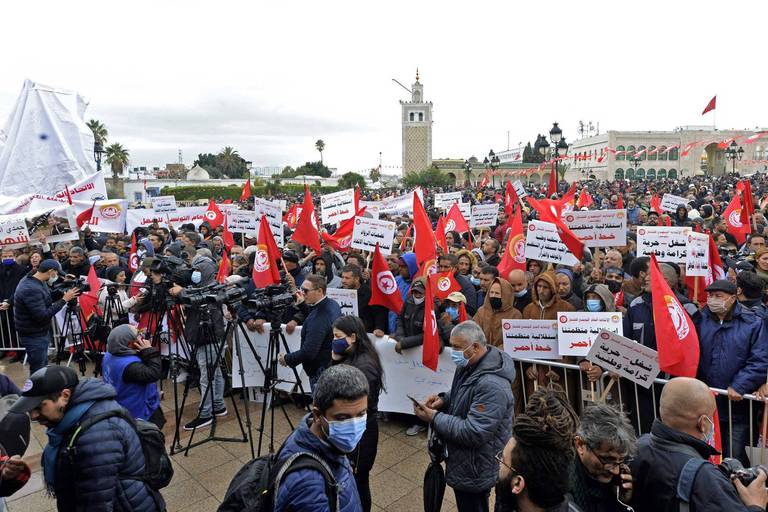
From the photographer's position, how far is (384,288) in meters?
5.68

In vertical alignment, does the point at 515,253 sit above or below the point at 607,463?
above

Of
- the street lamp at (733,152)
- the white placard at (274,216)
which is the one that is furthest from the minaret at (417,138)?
the white placard at (274,216)

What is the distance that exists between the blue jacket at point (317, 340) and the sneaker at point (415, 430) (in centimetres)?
147

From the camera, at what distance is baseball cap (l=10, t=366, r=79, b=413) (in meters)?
2.60

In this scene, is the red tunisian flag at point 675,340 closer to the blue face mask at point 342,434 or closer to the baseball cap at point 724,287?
the baseball cap at point 724,287

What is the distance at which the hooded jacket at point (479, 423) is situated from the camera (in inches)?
117

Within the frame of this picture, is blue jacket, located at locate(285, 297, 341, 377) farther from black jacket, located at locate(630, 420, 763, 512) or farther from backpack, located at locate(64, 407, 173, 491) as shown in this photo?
black jacket, located at locate(630, 420, 763, 512)

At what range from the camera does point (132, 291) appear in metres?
7.68

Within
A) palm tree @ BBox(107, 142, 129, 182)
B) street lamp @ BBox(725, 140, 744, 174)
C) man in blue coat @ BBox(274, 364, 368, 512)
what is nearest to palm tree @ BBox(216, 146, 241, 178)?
palm tree @ BBox(107, 142, 129, 182)

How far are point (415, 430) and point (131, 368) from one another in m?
2.96

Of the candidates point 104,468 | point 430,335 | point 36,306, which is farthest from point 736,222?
point 36,306

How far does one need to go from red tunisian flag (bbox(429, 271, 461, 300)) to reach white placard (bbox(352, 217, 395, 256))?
6.14ft

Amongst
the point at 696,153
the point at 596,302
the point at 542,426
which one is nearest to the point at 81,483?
the point at 542,426

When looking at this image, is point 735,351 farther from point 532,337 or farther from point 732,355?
point 532,337
